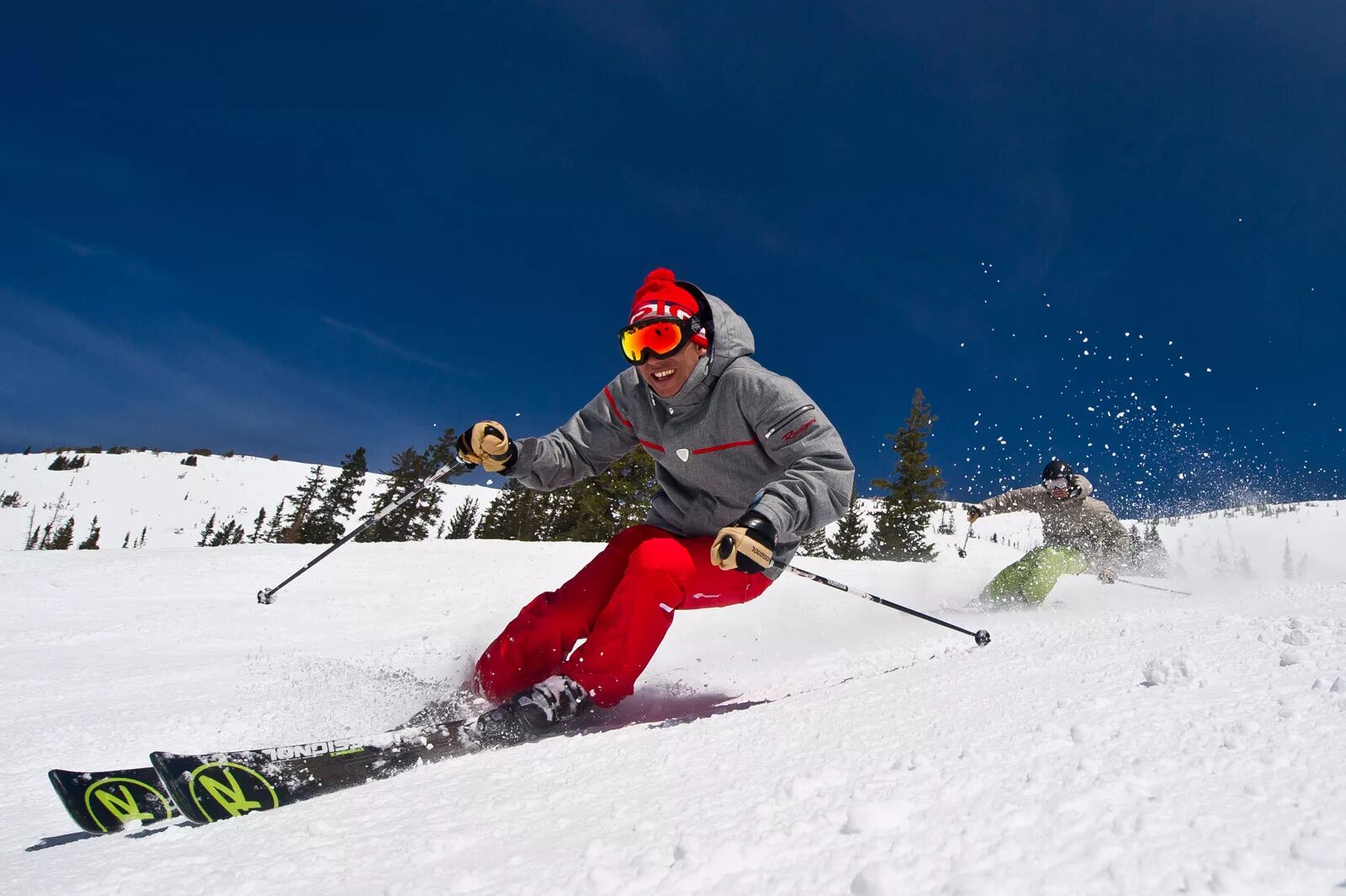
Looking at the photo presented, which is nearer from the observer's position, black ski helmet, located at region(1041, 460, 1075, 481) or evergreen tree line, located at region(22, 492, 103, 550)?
black ski helmet, located at region(1041, 460, 1075, 481)

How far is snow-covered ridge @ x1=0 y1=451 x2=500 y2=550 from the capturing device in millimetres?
140125

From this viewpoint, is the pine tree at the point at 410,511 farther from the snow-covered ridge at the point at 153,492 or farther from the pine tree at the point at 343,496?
the snow-covered ridge at the point at 153,492

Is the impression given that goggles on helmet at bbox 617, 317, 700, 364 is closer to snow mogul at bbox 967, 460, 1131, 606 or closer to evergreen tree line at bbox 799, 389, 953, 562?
snow mogul at bbox 967, 460, 1131, 606

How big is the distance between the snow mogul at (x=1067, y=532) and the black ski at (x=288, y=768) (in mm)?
7047

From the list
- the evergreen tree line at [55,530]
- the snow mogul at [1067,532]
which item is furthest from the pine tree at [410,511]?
the evergreen tree line at [55,530]

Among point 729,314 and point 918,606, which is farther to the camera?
point 918,606

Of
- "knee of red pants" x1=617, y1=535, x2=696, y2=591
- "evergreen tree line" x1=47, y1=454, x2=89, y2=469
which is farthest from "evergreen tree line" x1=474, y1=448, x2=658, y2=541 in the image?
"evergreen tree line" x1=47, y1=454, x2=89, y2=469

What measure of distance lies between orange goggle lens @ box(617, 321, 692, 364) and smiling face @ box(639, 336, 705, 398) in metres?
0.04

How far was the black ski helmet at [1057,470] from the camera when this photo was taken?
29.9 feet

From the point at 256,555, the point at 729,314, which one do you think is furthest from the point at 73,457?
the point at 729,314

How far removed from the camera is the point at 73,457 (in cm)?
16962

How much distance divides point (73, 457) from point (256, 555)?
210538 mm

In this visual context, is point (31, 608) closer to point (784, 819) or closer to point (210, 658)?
point (210, 658)

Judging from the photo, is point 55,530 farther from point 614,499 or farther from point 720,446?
point 720,446
